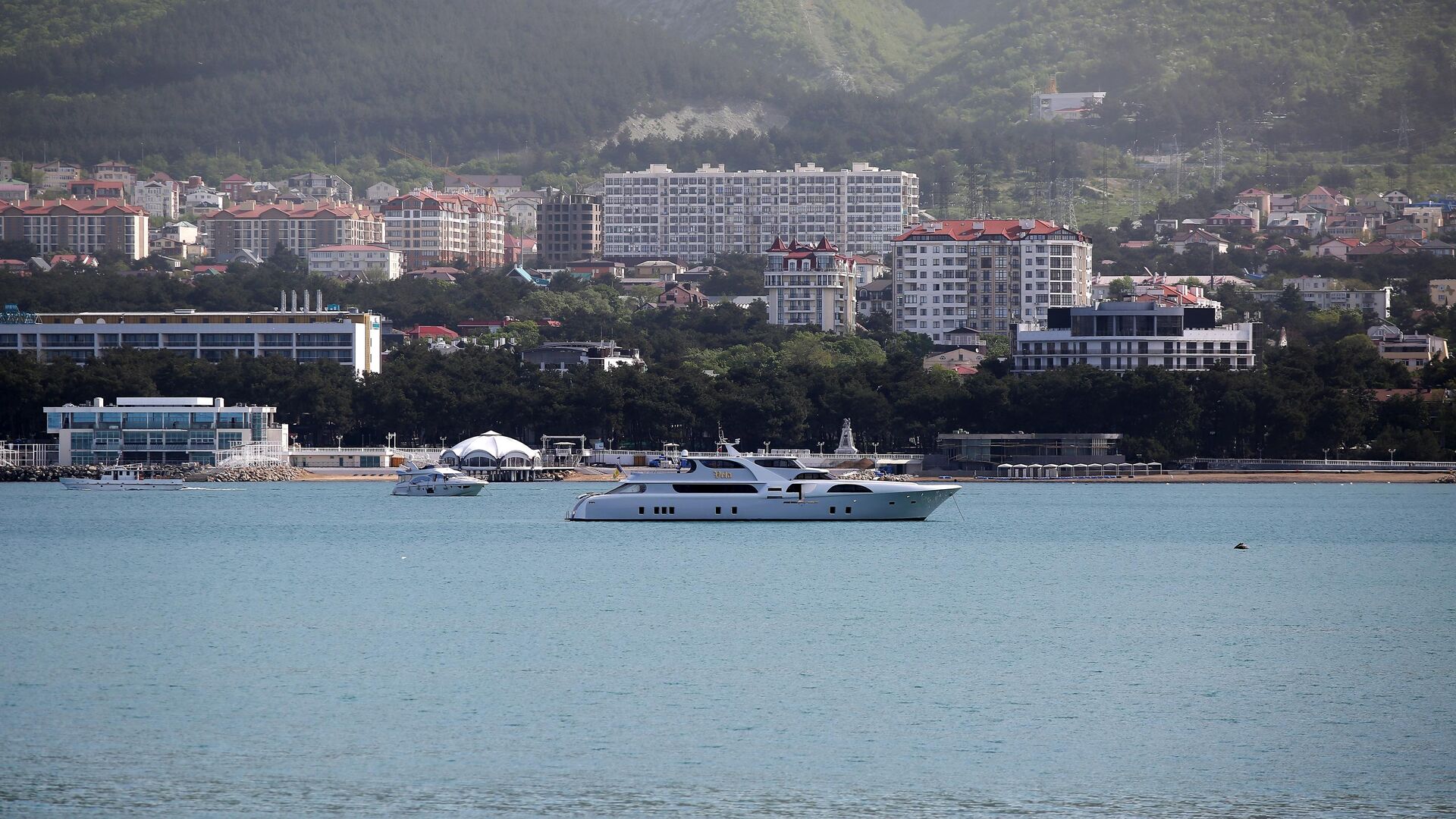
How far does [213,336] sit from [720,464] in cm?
7762

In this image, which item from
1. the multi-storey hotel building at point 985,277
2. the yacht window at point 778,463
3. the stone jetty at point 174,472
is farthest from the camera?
the multi-storey hotel building at point 985,277

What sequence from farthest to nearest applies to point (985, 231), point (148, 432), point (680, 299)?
point (680, 299), point (985, 231), point (148, 432)

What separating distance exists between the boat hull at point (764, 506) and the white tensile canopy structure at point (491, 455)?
39.4m

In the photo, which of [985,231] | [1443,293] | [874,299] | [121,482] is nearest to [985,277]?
[985,231]

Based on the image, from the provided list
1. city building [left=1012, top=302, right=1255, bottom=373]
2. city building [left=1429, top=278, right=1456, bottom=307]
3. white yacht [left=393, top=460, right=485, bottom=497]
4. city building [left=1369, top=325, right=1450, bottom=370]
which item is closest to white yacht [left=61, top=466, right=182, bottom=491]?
white yacht [left=393, top=460, right=485, bottom=497]

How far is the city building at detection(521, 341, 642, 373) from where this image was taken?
137000 millimetres

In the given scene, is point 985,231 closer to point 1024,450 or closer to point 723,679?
point 1024,450

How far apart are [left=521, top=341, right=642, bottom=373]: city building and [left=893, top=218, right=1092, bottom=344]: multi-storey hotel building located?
37890 millimetres

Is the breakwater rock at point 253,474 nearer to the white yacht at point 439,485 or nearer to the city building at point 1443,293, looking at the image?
the white yacht at point 439,485

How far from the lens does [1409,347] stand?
147 metres

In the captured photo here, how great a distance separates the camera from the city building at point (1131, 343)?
131375 mm

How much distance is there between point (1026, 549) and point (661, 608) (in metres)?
21.8

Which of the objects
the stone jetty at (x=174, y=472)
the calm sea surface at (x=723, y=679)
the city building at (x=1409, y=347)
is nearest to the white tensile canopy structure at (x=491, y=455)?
the stone jetty at (x=174, y=472)

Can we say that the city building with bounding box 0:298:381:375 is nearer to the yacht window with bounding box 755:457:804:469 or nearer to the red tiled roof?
the red tiled roof
